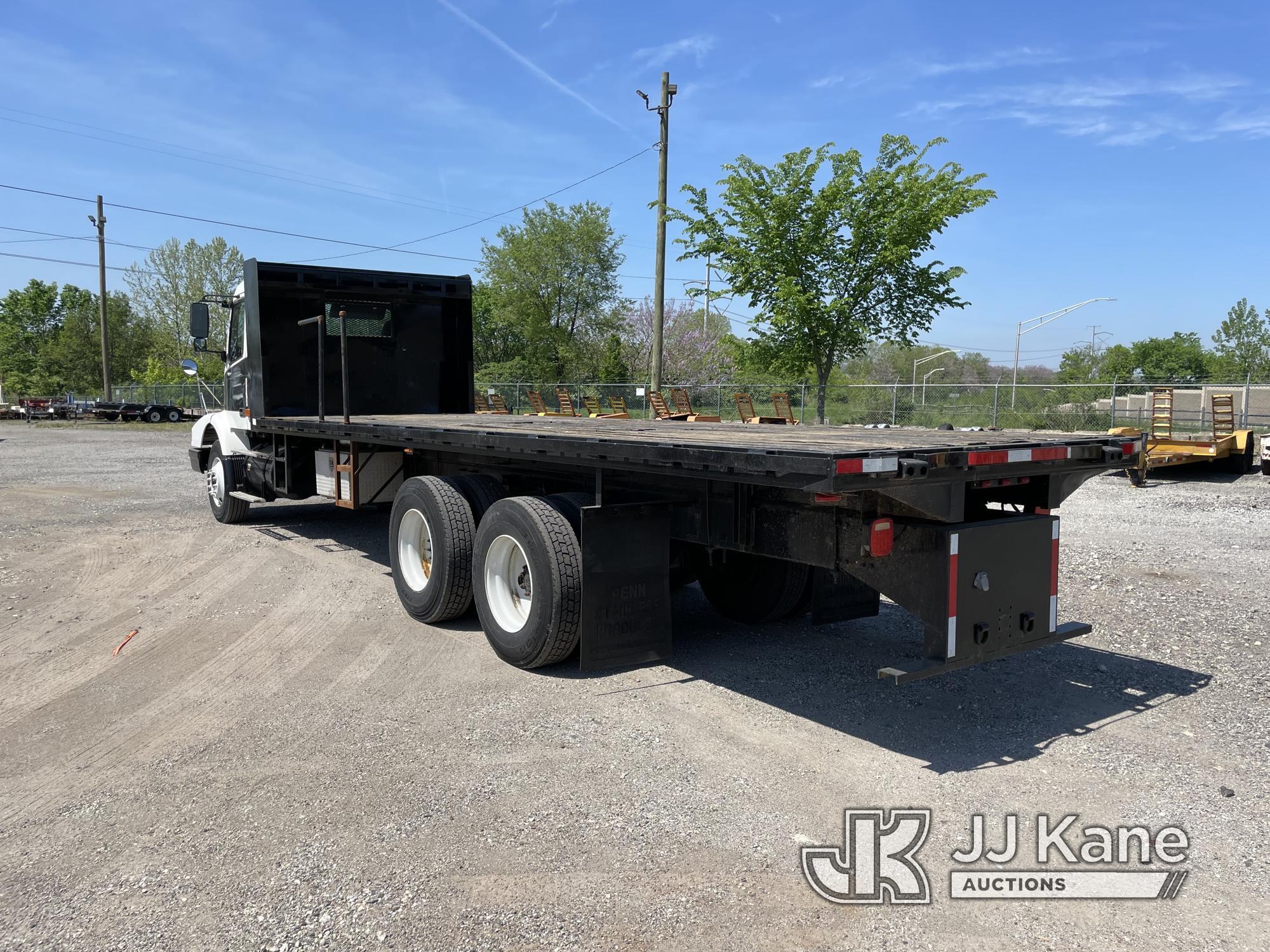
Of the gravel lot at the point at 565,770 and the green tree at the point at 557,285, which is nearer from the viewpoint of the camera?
the gravel lot at the point at 565,770

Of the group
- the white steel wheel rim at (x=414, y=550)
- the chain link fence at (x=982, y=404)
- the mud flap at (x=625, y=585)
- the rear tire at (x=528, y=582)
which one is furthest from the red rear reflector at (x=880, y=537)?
the chain link fence at (x=982, y=404)

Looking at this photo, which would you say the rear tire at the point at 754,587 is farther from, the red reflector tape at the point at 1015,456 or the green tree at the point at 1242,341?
the green tree at the point at 1242,341

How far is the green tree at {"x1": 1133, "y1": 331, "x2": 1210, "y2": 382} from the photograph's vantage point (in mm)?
91312

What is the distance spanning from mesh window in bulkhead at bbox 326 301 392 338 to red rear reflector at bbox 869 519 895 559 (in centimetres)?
732

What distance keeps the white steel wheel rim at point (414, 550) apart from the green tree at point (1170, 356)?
9872cm

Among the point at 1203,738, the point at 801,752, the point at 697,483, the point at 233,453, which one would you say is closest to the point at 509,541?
the point at 697,483

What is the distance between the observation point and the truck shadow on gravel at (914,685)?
465 centimetres

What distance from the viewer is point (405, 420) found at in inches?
331

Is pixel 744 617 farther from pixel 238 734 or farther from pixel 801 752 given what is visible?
pixel 238 734

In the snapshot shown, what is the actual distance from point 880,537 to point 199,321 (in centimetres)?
863

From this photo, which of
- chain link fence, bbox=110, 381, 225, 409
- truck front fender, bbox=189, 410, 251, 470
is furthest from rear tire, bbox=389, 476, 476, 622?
chain link fence, bbox=110, 381, 225, 409

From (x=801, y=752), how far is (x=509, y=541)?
2.32 metres

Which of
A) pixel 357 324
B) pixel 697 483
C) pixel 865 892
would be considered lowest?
pixel 865 892

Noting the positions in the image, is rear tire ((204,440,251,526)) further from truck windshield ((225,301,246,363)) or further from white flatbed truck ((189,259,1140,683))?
white flatbed truck ((189,259,1140,683))
